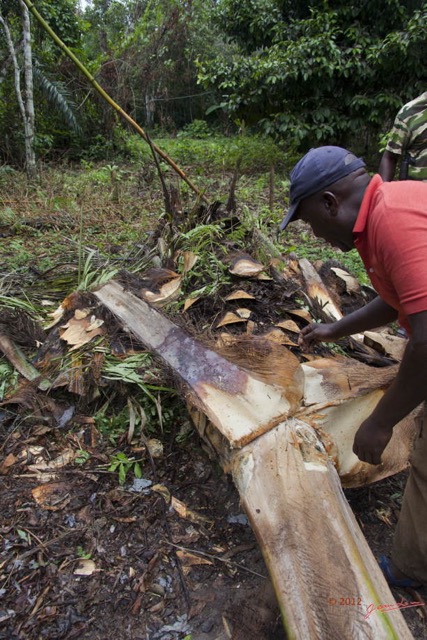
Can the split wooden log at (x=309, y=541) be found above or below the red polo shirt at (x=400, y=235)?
below

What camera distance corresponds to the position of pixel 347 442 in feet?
5.78

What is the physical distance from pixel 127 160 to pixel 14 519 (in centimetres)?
853

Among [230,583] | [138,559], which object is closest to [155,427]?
[138,559]

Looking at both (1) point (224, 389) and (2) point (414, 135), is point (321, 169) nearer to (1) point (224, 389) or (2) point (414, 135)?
(1) point (224, 389)

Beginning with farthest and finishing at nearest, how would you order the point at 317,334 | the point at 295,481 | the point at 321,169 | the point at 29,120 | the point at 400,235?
the point at 29,120, the point at 317,334, the point at 295,481, the point at 321,169, the point at 400,235

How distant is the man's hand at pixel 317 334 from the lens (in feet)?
6.61

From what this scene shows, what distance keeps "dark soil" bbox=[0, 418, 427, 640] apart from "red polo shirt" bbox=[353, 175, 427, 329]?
116 centimetres

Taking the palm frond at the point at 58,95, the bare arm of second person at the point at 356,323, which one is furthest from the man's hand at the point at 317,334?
the palm frond at the point at 58,95

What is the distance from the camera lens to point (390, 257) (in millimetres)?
1165

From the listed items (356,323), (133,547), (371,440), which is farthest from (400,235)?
(133,547)

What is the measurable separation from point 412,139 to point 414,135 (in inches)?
1.1

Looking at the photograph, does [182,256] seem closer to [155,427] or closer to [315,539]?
[155,427]

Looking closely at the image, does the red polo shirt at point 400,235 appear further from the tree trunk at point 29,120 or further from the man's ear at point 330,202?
the tree trunk at point 29,120

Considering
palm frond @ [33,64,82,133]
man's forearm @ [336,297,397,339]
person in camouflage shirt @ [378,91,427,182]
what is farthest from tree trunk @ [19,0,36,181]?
man's forearm @ [336,297,397,339]
